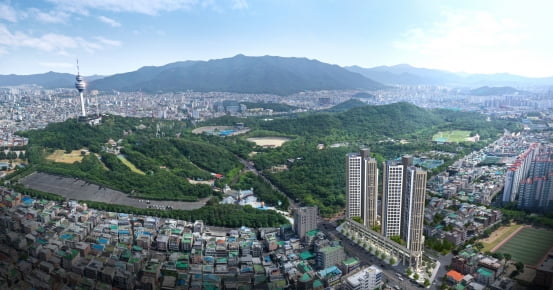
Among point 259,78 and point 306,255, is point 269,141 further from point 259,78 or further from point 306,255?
point 259,78

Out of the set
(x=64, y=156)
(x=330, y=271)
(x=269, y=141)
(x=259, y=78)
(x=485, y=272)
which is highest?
(x=259, y=78)

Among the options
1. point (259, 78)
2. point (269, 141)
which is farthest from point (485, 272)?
point (259, 78)

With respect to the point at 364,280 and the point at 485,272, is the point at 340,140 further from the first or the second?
the point at 364,280

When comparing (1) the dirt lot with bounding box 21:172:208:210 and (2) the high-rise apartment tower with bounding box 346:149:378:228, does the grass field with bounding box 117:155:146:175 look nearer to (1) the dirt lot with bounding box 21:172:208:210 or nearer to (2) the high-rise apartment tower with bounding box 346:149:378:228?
(1) the dirt lot with bounding box 21:172:208:210

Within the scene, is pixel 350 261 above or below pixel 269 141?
below

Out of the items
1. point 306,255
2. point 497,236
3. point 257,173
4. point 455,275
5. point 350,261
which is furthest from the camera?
point 257,173

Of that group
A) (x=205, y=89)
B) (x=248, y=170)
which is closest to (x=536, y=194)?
(x=248, y=170)

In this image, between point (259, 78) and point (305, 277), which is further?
point (259, 78)

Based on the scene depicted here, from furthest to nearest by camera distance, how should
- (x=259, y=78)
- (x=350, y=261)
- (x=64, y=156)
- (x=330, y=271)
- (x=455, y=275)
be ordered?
1. (x=259, y=78)
2. (x=64, y=156)
3. (x=350, y=261)
4. (x=330, y=271)
5. (x=455, y=275)
